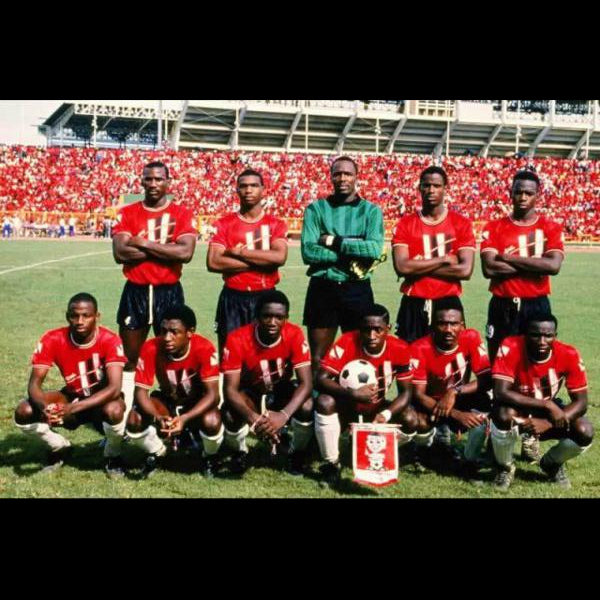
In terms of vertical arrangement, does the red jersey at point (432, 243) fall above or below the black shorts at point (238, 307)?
above

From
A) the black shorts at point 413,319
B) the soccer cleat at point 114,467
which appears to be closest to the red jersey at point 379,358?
the black shorts at point 413,319

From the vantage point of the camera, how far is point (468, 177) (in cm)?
4438

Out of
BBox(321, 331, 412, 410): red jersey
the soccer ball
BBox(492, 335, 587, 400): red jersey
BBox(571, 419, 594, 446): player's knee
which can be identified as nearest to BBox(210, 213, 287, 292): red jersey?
BBox(321, 331, 412, 410): red jersey

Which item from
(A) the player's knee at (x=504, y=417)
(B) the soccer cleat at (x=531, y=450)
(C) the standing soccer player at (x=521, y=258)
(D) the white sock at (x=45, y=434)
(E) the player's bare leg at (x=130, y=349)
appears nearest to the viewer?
(A) the player's knee at (x=504, y=417)

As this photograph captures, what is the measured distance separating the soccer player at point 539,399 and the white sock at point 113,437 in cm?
244

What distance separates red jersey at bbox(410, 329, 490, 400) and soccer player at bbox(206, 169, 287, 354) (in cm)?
117

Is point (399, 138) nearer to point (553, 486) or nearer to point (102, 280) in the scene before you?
point (102, 280)

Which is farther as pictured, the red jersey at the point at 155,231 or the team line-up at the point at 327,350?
the red jersey at the point at 155,231

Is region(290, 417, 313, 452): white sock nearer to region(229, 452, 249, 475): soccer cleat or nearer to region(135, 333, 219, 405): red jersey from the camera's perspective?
region(229, 452, 249, 475): soccer cleat

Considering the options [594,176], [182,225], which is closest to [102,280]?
[182,225]

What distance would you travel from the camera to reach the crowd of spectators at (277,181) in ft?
126

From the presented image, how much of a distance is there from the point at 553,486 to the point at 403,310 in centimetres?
156

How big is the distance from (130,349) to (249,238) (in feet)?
4.30

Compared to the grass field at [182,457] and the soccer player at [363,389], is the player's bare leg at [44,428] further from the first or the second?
the soccer player at [363,389]
